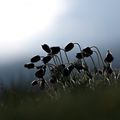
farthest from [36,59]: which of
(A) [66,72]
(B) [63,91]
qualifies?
(B) [63,91]

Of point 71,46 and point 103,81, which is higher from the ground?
point 71,46

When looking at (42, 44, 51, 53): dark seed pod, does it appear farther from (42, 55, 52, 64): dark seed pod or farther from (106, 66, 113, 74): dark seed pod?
(106, 66, 113, 74): dark seed pod

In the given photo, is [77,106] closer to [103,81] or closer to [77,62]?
[103,81]

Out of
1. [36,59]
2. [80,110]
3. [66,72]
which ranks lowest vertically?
[80,110]

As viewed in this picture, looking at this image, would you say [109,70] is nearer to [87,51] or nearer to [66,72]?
[87,51]

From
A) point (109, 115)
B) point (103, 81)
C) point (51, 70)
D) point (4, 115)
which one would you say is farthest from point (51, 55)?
point (109, 115)

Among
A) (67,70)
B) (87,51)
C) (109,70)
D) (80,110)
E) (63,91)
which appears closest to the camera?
(80,110)

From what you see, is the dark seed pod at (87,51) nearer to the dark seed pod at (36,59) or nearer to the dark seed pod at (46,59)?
the dark seed pod at (46,59)

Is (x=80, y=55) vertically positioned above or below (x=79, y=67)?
above

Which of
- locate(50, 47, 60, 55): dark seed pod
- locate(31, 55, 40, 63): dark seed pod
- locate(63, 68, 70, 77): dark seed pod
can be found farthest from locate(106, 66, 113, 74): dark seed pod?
locate(31, 55, 40, 63): dark seed pod
